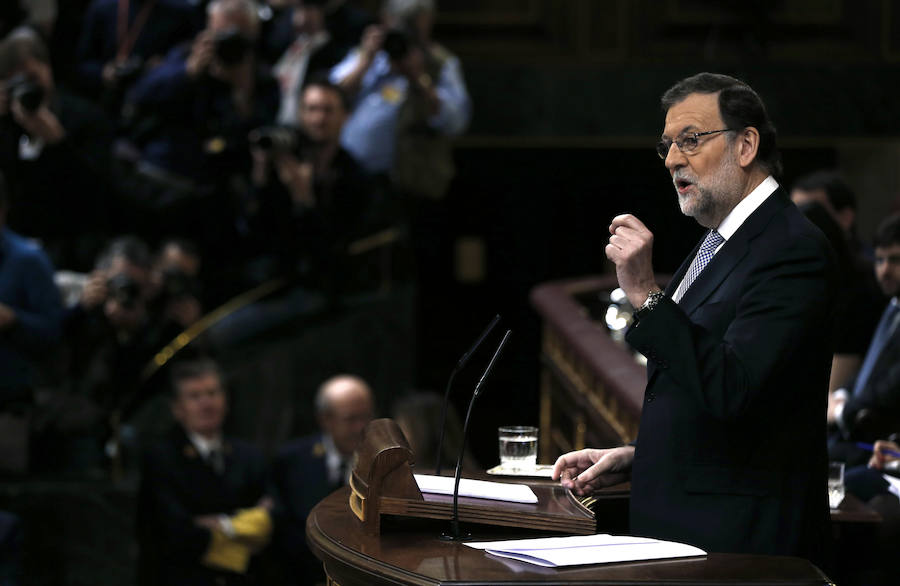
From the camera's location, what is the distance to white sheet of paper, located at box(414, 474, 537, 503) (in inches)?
92.7

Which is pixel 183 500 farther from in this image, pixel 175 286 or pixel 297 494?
pixel 175 286

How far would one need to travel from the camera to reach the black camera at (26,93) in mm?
5438

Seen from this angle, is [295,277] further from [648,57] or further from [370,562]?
[370,562]

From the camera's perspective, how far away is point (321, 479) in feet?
17.3

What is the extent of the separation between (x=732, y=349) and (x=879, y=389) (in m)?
1.43

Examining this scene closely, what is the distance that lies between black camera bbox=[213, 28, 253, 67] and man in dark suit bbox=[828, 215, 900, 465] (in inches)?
118

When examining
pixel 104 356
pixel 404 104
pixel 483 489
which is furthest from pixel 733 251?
pixel 404 104

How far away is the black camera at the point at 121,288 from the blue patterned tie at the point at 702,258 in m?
3.29

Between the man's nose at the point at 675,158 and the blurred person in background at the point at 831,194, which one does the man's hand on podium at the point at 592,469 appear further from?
the blurred person in background at the point at 831,194

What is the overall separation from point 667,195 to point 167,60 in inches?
164

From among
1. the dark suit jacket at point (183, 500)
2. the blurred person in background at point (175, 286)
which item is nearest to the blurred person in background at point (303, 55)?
the blurred person in background at point (175, 286)

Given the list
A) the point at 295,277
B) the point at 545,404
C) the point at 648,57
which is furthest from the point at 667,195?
the point at 295,277

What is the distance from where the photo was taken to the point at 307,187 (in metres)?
5.75

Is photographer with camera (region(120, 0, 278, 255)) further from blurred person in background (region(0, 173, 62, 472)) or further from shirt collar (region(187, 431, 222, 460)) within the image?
shirt collar (region(187, 431, 222, 460))
